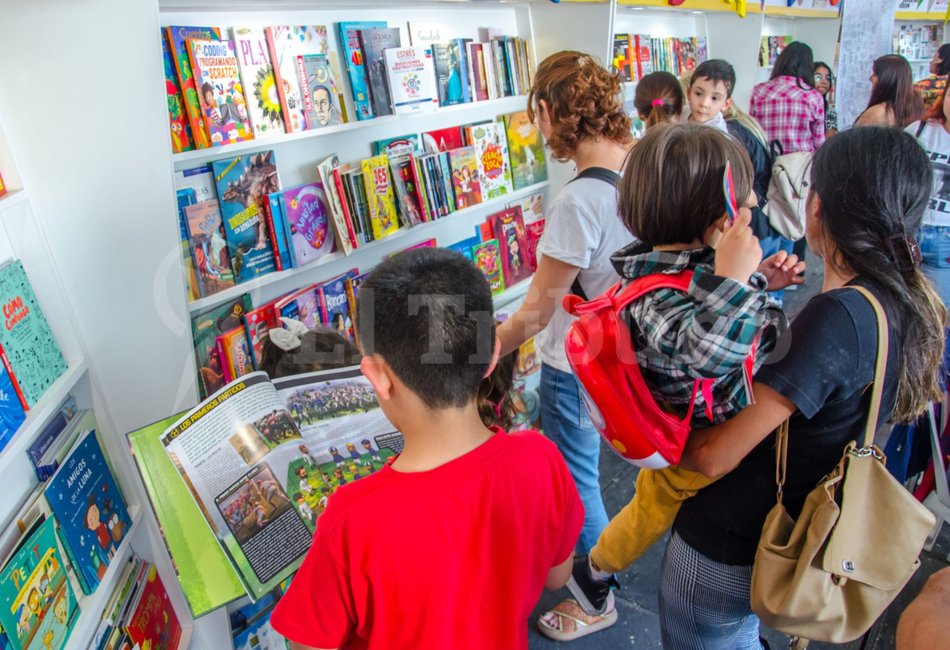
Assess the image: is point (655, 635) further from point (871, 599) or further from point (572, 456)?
point (871, 599)

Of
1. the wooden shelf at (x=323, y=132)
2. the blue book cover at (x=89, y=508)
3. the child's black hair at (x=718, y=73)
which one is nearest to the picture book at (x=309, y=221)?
the wooden shelf at (x=323, y=132)

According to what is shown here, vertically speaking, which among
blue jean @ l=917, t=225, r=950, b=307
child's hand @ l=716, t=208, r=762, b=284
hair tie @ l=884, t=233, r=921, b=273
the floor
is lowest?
the floor

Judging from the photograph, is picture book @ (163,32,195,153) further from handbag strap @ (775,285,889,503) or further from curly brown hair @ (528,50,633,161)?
handbag strap @ (775,285,889,503)

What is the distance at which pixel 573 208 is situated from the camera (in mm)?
1535

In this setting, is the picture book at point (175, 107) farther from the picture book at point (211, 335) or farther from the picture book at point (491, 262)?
the picture book at point (491, 262)

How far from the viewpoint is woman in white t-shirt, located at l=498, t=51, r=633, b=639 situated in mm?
1547

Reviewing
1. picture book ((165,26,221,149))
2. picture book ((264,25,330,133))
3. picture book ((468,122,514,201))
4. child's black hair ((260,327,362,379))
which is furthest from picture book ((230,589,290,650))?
picture book ((468,122,514,201))

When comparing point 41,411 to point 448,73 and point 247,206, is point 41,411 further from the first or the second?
point 448,73

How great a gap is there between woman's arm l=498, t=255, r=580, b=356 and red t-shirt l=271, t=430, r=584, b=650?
0.60m

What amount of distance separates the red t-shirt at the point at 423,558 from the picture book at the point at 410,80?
66.0 inches

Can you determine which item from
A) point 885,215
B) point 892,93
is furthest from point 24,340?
point 892,93

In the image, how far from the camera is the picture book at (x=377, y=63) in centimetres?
221

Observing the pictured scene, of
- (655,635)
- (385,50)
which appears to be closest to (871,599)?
(655,635)

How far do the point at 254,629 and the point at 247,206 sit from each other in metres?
1.28
